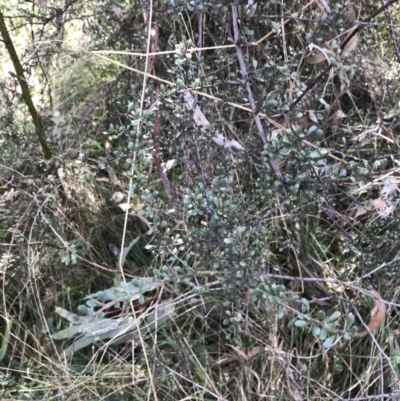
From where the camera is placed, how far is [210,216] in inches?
35.9

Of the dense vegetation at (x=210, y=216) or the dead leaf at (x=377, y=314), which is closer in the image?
the dense vegetation at (x=210, y=216)

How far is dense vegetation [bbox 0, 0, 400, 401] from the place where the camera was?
88cm

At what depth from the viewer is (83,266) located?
53.7 inches

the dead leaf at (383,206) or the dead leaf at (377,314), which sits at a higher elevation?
the dead leaf at (383,206)

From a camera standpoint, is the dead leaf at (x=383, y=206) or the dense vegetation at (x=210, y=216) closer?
the dense vegetation at (x=210, y=216)

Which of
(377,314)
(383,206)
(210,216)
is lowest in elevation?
(377,314)

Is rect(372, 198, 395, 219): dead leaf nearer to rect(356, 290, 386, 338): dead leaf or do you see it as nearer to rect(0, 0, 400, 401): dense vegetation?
rect(0, 0, 400, 401): dense vegetation

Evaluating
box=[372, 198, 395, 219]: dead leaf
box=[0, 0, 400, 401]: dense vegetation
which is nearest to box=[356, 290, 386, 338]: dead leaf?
box=[0, 0, 400, 401]: dense vegetation

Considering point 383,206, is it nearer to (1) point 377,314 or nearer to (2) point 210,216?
(1) point 377,314

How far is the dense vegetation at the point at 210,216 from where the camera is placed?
877mm

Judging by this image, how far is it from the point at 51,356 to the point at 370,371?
809mm

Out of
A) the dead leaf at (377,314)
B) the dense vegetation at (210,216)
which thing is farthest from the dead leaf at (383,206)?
the dead leaf at (377,314)

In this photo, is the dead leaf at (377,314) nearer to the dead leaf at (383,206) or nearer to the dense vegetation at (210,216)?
the dense vegetation at (210,216)

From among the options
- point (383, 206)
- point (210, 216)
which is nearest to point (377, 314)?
point (383, 206)
